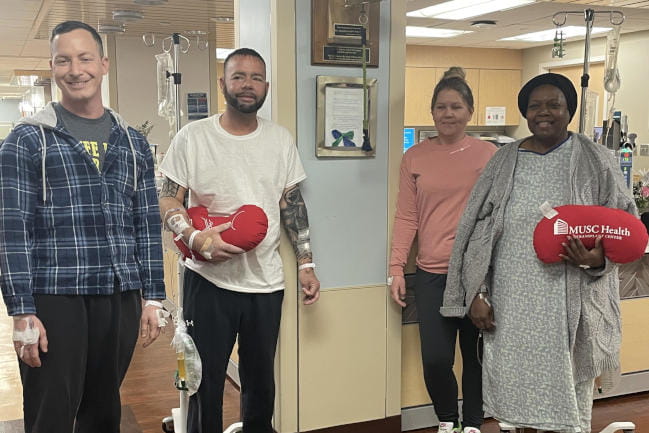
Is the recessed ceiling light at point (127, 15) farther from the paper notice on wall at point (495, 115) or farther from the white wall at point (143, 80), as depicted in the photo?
the paper notice on wall at point (495, 115)

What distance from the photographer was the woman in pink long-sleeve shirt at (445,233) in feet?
7.73

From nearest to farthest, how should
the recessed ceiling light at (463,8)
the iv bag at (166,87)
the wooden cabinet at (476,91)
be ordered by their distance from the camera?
the iv bag at (166,87) < the recessed ceiling light at (463,8) < the wooden cabinet at (476,91)

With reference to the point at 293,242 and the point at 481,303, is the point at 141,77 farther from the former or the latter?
the point at 481,303

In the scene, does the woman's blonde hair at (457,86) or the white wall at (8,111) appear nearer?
the woman's blonde hair at (457,86)

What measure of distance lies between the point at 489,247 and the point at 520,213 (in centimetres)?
15

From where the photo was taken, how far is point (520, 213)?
2.10 metres

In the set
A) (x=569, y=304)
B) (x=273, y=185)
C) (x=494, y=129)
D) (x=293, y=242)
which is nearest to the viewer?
(x=569, y=304)

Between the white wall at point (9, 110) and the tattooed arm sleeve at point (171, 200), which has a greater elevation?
the white wall at point (9, 110)

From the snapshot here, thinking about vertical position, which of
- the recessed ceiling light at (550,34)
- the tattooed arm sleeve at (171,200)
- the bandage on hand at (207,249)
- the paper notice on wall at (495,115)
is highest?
the recessed ceiling light at (550,34)

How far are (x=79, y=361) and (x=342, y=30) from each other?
1526 millimetres

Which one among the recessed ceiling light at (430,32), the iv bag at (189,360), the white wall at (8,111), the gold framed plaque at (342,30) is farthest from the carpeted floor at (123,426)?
the white wall at (8,111)

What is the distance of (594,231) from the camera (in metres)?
1.95

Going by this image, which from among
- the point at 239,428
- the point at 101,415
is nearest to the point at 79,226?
the point at 101,415

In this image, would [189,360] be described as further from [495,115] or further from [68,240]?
[495,115]
